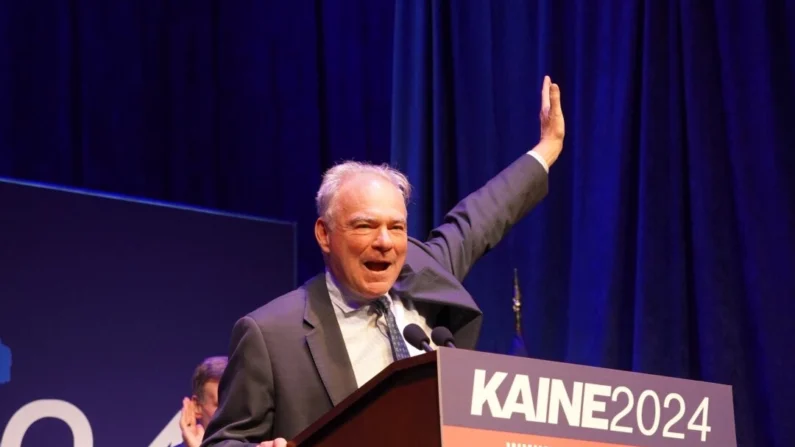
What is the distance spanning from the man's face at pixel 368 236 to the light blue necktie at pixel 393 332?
4cm

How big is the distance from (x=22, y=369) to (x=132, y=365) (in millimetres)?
453

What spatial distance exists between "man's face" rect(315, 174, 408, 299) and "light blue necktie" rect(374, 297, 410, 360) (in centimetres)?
4

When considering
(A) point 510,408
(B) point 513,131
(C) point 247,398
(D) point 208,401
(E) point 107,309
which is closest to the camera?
(A) point 510,408

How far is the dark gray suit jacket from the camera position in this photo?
7.26 ft

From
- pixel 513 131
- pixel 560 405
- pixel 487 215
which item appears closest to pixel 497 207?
pixel 487 215

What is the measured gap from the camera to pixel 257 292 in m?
4.70

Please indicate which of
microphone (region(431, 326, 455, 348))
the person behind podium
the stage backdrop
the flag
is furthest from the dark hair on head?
microphone (region(431, 326, 455, 348))

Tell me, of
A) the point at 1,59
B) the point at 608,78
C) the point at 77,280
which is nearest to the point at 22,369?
the point at 77,280

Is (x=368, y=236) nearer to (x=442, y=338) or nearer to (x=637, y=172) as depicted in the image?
(x=442, y=338)

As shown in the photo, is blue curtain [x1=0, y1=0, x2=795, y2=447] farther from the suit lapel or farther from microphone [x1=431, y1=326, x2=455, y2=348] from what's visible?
microphone [x1=431, y1=326, x2=455, y2=348]

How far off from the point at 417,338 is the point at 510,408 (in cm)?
40

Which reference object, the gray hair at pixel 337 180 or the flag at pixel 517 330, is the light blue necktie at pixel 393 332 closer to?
the gray hair at pixel 337 180

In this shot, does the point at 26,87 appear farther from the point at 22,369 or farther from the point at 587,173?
the point at 587,173

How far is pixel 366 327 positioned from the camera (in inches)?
94.9
